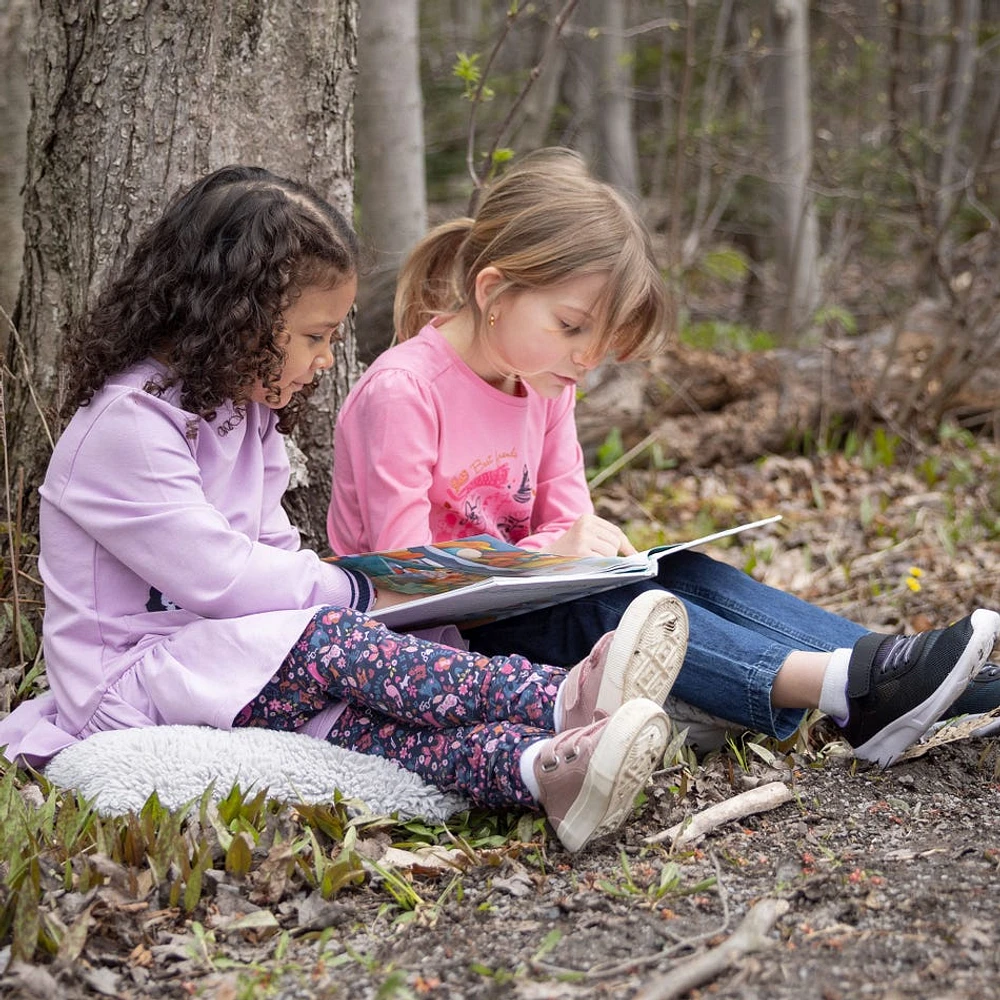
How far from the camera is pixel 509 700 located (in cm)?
241

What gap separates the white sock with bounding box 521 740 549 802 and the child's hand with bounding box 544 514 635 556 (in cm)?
60

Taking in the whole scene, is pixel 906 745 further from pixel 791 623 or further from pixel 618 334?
pixel 618 334

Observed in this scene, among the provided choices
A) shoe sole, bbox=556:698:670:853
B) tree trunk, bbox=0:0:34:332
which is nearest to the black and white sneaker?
shoe sole, bbox=556:698:670:853

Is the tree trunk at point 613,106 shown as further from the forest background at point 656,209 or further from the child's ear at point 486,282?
the child's ear at point 486,282

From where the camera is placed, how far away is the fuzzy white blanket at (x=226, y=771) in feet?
7.72

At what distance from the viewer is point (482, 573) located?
261 cm

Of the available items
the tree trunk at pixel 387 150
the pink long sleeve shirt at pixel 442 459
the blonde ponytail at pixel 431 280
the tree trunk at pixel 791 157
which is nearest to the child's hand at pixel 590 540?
the pink long sleeve shirt at pixel 442 459

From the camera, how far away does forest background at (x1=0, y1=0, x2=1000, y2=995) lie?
3.08 m

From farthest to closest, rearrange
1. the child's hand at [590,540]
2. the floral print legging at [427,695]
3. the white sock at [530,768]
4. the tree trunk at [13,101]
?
1. the tree trunk at [13,101]
2. the child's hand at [590,540]
3. the floral print legging at [427,695]
4. the white sock at [530,768]

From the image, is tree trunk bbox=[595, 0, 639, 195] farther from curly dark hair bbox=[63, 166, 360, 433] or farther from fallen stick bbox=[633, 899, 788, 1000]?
fallen stick bbox=[633, 899, 788, 1000]

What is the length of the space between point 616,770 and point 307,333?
119 centimetres

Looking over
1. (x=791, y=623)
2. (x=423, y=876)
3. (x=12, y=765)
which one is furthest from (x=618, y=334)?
(x=12, y=765)

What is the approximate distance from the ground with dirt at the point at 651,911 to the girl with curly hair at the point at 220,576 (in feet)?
0.93

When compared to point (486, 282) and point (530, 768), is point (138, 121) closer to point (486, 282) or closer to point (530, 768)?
point (486, 282)
